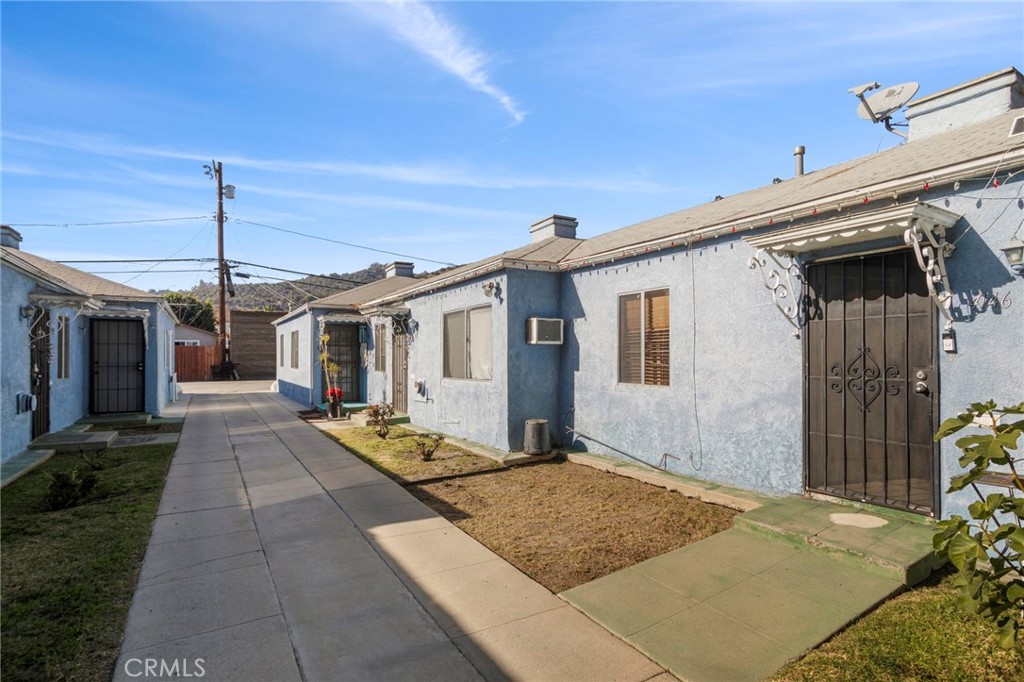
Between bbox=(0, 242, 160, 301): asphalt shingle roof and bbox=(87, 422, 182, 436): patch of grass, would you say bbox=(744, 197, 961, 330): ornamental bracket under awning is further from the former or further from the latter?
bbox=(0, 242, 160, 301): asphalt shingle roof

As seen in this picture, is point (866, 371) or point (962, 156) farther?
point (866, 371)

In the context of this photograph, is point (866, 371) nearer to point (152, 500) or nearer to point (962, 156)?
point (962, 156)

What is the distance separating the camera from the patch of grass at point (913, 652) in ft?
8.18

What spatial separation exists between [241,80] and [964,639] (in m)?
13.6

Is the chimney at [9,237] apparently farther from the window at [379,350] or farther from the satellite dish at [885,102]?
the satellite dish at [885,102]

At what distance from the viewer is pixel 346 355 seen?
A: 16.4m

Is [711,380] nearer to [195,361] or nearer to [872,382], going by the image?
[872,382]

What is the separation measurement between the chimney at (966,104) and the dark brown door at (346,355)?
14.9 metres

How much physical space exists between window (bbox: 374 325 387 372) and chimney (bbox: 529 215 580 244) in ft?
19.0

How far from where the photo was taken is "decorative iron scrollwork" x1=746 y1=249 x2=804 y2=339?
5.13 meters

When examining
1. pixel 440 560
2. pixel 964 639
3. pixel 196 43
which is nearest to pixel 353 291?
pixel 196 43

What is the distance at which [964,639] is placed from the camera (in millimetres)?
2752

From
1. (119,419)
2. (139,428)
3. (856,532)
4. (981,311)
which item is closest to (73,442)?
(139,428)

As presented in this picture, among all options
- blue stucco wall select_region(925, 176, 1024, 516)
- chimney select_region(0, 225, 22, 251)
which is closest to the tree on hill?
chimney select_region(0, 225, 22, 251)
